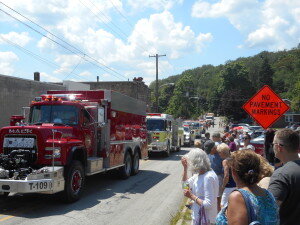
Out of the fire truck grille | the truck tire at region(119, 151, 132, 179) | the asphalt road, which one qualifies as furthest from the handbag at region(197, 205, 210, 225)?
the truck tire at region(119, 151, 132, 179)

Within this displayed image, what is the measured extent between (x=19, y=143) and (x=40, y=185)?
5.10 feet

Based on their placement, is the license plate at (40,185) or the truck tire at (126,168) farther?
the truck tire at (126,168)

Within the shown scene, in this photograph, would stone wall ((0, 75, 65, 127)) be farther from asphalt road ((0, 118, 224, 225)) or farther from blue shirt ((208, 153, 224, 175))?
blue shirt ((208, 153, 224, 175))

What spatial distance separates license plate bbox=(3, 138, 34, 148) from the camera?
8836 millimetres

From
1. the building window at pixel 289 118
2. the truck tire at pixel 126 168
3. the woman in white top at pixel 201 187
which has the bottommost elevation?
the truck tire at pixel 126 168

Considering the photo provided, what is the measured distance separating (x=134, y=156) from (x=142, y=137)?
1.58m

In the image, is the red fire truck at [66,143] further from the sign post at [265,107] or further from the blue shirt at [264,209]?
the blue shirt at [264,209]

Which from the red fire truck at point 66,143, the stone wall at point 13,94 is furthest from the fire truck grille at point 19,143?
the stone wall at point 13,94

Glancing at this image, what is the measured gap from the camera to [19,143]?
29.2ft

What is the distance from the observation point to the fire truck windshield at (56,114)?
10.1m

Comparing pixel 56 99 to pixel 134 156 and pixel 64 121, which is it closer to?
pixel 64 121

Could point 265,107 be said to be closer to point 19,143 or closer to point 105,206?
point 105,206

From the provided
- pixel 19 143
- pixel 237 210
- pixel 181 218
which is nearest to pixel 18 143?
pixel 19 143

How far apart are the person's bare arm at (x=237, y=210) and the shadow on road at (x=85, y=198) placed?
619 cm
